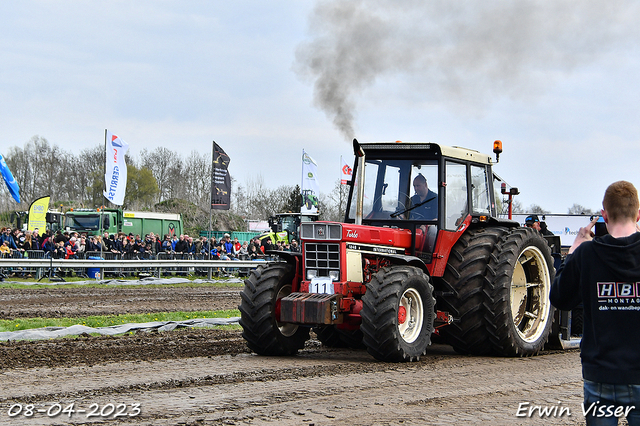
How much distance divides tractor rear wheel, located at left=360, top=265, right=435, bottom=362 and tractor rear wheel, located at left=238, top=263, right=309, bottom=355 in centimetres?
114

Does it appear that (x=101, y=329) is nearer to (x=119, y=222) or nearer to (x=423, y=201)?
(x=423, y=201)

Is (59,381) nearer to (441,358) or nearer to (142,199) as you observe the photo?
(441,358)

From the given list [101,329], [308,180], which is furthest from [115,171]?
[101,329]

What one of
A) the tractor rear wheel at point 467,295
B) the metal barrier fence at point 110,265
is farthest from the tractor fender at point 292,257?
the metal barrier fence at point 110,265

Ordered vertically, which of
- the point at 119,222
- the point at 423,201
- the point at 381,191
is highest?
the point at 119,222

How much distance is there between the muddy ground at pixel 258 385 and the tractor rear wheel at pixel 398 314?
0.65 feet

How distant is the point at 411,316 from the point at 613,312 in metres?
5.24

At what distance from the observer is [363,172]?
940 centimetres

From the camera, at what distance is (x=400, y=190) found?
31.7ft

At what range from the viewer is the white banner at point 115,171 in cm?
2545

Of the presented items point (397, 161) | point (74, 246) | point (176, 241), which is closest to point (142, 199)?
point (176, 241)

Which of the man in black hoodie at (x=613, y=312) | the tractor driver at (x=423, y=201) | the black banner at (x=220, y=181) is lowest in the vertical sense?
the man in black hoodie at (x=613, y=312)

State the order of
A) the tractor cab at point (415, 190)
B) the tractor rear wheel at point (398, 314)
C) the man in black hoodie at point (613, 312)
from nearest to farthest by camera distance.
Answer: the man in black hoodie at point (613, 312)
the tractor rear wheel at point (398, 314)
the tractor cab at point (415, 190)

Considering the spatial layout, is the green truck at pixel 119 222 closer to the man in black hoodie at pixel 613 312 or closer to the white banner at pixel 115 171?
the white banner at pixel 115 171
